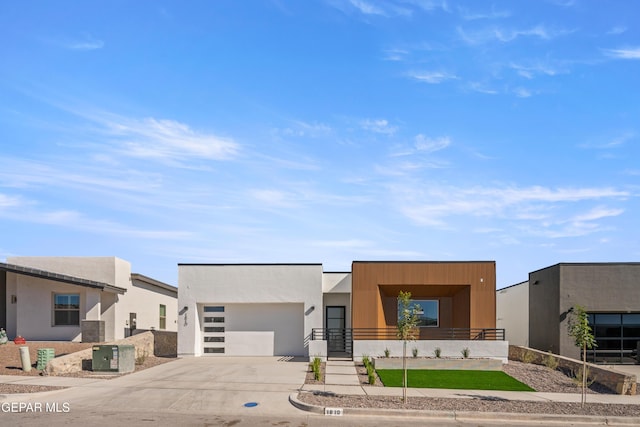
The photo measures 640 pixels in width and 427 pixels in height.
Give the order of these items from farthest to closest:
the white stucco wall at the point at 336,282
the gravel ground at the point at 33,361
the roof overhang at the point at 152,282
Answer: the roof overhang at the point at 152,282 < the white stucco wall at the point at 336,282 < the gravel ground at the point at 33,361

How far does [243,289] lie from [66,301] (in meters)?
8.11

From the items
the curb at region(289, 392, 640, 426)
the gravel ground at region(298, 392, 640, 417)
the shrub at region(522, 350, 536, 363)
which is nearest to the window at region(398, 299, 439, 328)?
the shrub at region(522, 350, 536, 363)

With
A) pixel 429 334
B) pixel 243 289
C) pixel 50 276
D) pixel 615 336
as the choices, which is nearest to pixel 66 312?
pixel 50 276

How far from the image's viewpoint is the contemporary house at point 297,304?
23344 mm

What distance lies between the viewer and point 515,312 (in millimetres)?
31969

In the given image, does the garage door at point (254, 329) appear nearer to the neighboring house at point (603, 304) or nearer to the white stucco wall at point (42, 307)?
the white stucco wall at point (42, 307)

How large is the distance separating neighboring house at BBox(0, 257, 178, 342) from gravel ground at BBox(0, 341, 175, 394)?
1471 mm

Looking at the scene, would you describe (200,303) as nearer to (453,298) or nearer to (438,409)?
(453,298)

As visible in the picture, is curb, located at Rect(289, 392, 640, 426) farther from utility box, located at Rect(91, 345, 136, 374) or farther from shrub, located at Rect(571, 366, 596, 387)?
utility box, located at Rect(91, 345, 136, 374)

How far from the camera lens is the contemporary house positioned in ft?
76.6

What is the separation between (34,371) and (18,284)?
28.7ft

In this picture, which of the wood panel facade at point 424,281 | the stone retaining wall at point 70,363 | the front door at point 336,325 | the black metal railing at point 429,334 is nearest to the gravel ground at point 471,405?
the black metal railing at point 429,334

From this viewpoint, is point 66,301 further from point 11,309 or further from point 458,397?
point 458,397

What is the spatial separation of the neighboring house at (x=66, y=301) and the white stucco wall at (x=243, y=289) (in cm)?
341
